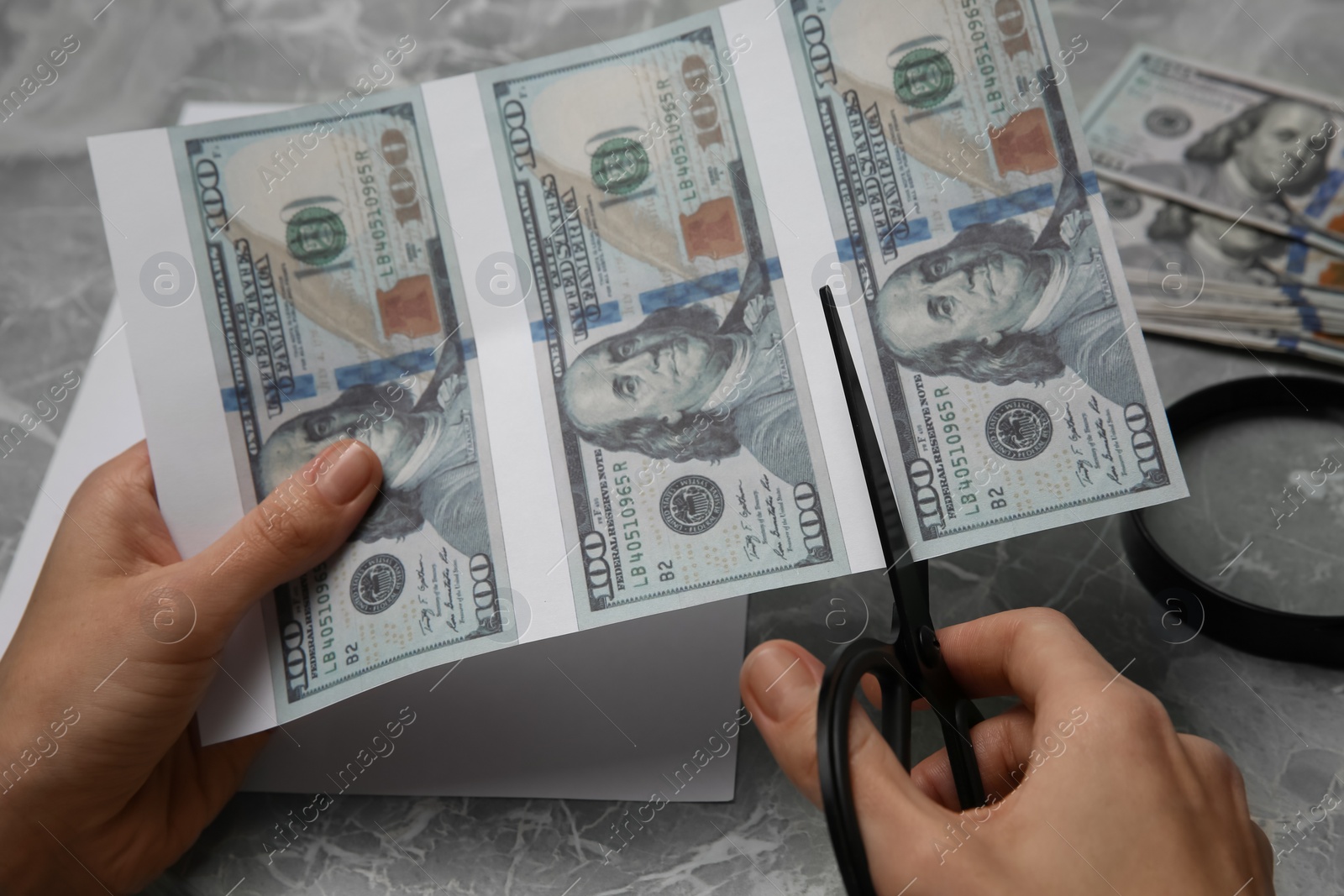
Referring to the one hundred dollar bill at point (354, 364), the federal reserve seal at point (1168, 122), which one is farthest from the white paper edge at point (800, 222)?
the federal reserve seal at point (1168, 122)

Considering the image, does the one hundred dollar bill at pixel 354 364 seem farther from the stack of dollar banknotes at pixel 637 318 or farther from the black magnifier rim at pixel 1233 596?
the black magnifier rim at pixel 1233 596

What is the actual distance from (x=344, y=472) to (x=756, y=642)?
0.34 metres

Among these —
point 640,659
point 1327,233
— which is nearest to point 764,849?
point 640,659

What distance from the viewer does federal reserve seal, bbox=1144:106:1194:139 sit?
83 cm

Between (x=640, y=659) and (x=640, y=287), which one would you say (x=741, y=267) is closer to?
(x=640, y=287)

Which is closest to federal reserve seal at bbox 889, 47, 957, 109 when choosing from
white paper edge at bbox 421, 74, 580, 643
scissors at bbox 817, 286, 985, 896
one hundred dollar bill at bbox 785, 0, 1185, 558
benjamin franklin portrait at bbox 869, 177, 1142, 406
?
one hundred dollar bill at bbox 785, 0, 1185, 558

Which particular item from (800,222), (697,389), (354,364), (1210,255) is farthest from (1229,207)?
(354,364)

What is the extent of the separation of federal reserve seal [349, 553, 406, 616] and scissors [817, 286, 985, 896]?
1.06 feet

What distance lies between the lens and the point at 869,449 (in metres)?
0.59

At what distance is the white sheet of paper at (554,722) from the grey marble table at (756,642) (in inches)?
0.6

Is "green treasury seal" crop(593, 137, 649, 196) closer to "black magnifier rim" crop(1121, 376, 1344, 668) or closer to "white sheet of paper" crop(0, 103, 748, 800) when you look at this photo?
"white sheet of paper" crop(0, 103, 748, 800)

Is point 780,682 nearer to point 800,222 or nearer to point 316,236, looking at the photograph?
point 800,222

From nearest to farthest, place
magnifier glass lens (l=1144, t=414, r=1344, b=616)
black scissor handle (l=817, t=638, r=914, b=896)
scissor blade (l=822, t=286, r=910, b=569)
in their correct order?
1. black scissor handle (l=817, t=638, r=914, b=896)
2. scissor blade (l=822, t=286, r=910, b=569)
3. magnifier glass lens (l=1144, t=414, r=1344, b=616)

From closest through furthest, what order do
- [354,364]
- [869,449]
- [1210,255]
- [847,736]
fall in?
[847,736], [869,449], [354,364], [1210,255]
